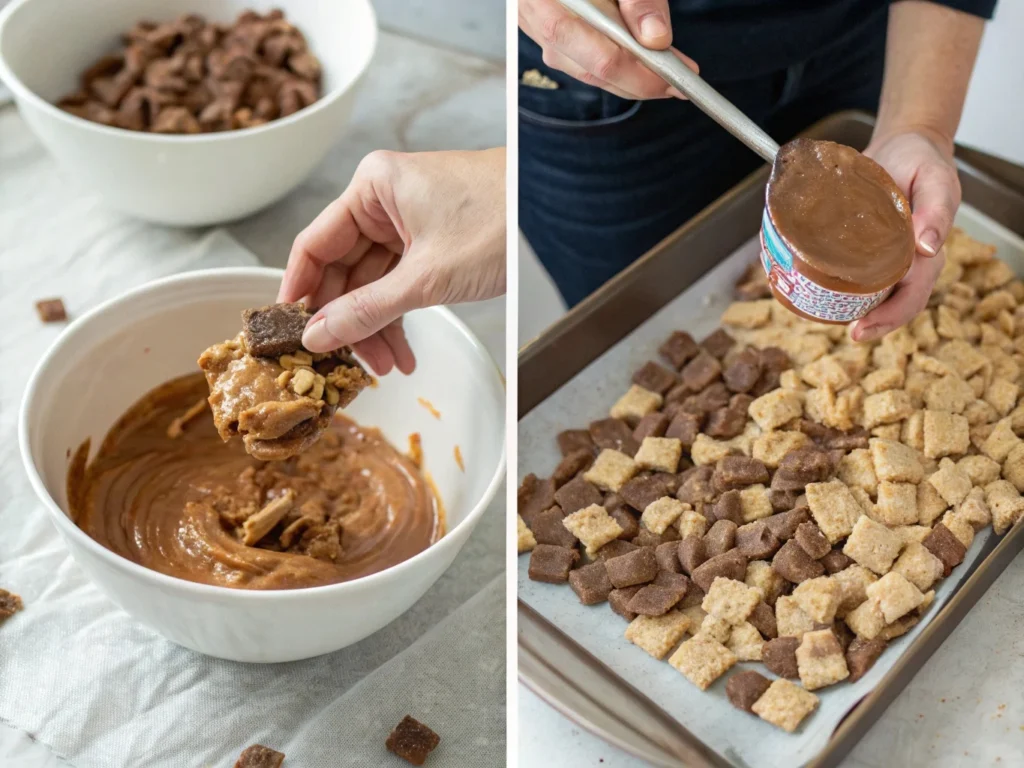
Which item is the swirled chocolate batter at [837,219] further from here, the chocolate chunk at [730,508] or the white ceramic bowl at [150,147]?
the white ceramic bowl at [150,147]

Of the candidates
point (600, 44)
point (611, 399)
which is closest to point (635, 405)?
point (611, 399)

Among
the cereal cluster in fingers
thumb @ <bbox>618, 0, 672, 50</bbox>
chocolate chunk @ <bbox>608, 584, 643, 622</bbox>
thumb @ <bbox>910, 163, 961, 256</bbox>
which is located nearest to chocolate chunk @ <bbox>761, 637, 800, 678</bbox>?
chocolate chunk @ <bbox>608, 584, 643, 622</bbox>

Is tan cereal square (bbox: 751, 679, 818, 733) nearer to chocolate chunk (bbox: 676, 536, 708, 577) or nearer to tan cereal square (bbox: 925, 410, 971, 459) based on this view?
chocolate chunk (bbox: 676, 536, 708, 577)

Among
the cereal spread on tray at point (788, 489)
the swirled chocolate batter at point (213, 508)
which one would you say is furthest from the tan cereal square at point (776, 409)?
the swirled chocolate batter at point (213, 508)

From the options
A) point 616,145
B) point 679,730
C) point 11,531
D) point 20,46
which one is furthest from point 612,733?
point 20,46

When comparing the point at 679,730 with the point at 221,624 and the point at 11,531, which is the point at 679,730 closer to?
the point at 221,624

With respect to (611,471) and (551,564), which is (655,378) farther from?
(551,564)
